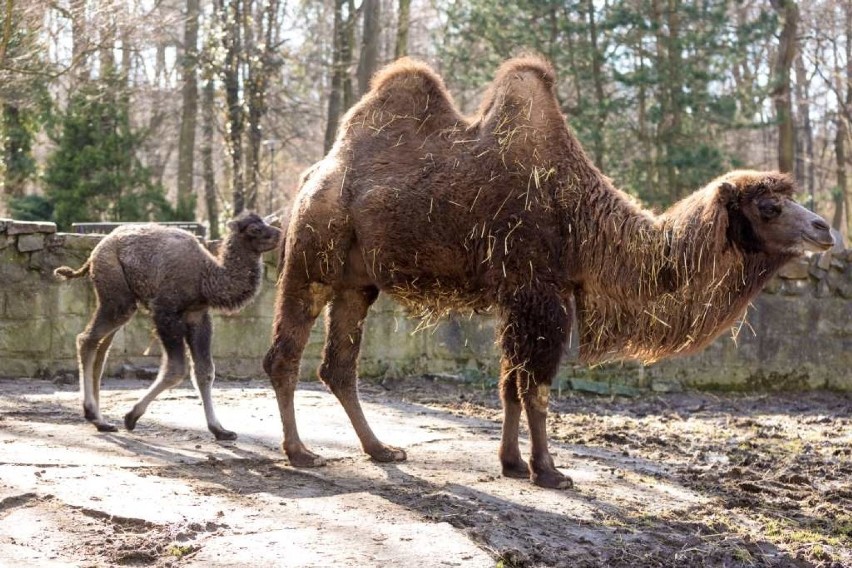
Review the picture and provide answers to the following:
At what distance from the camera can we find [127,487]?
4992 millimetres

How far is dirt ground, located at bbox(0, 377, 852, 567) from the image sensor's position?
4207 millimetres

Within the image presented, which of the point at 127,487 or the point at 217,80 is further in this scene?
the point at 217,80

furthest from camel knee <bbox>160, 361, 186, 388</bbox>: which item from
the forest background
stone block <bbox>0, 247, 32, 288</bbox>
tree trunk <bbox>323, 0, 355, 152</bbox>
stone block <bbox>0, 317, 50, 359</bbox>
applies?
tree trunk <bbox>323, 0, 355, 152</bbox>

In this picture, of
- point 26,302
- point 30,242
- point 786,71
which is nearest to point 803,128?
point 786,71

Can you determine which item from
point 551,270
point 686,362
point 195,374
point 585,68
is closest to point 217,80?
point 585,68

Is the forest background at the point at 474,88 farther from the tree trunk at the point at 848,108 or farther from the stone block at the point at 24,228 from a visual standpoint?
the stone block at the point at 24,228

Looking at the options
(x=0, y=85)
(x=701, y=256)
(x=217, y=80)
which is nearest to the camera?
(x=701, y=256)

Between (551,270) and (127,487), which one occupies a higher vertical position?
(551,270)

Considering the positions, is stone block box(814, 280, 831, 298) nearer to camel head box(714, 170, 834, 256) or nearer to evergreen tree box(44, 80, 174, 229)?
camel head box(714, 170, 834, 256)

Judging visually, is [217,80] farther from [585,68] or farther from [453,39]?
[585,68]

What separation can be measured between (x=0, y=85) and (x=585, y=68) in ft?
33.1

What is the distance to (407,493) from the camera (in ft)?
17.1

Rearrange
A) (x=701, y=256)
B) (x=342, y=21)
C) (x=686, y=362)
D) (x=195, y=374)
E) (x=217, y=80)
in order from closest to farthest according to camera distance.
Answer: (x=701, y=256) < (x=195, y=374) < (x=686, y=362) < (x=217, y=80) < (x=342, y=21)

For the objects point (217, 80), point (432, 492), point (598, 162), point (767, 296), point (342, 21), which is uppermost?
point (342, 21)
